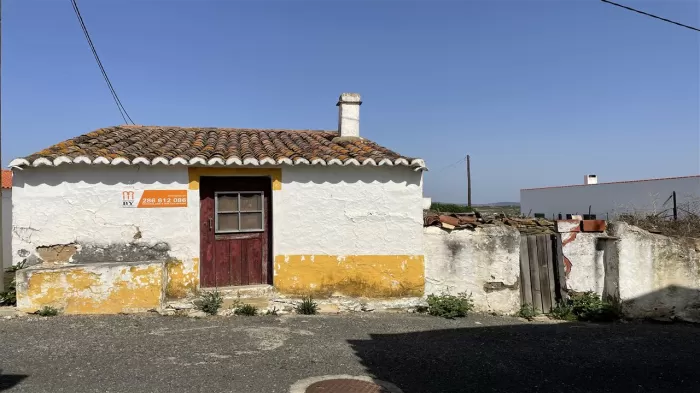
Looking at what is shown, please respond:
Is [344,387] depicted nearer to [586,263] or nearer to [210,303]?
[210,303]

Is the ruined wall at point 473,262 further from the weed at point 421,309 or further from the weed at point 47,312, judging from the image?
the weed at point 47,312

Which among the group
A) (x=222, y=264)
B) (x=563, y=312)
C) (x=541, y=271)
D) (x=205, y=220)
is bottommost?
(x=563, y=312)

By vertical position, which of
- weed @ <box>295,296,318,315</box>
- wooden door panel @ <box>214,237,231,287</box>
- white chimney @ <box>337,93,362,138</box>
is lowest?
weed @ <box>295,296,318,315</box>

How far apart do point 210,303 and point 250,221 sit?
4.85ft

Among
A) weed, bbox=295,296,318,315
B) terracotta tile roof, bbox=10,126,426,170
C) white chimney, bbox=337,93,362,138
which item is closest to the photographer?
terracotta tile roof, bbox=10,126,426,170

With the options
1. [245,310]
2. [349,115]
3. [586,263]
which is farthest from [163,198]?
[586,263]

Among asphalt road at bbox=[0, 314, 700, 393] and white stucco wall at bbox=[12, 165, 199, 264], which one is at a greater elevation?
white stucco wall at bbox=[12, 165, 199, 264]

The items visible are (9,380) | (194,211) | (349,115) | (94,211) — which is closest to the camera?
(9,380)

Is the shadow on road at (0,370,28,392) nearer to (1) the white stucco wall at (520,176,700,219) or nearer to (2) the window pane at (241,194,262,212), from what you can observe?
(2) the window pane at (241,194,262,212)

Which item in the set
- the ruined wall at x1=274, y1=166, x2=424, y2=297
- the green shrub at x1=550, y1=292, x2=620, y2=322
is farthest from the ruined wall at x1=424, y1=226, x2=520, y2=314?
the green shrub at x1=550, y1=292, x2=620, y2=322

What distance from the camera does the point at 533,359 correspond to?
5359 millimetres

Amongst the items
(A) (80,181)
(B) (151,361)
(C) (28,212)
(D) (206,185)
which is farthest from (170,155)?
(B) (151,361)

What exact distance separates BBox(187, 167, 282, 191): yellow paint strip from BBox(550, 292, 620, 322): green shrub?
5461 mm

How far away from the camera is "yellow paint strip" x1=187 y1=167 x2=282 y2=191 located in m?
7.00
